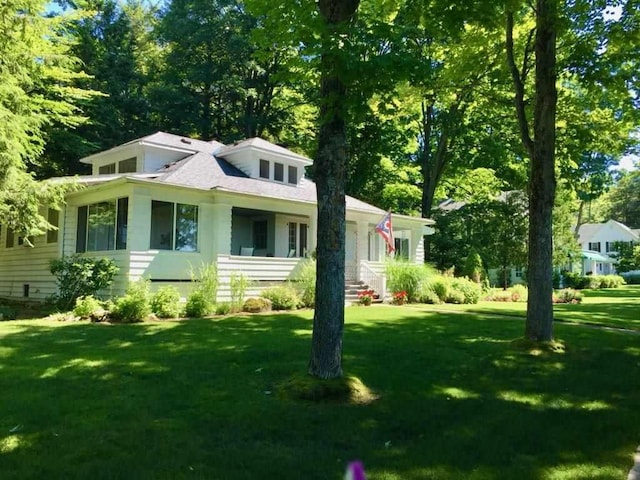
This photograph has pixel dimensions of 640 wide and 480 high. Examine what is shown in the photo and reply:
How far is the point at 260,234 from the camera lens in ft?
68.3

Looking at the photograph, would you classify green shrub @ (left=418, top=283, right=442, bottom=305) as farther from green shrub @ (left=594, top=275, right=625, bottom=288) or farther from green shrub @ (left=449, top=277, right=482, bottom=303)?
green shrub @ (left=594, top=275, right=625, bottom=288)

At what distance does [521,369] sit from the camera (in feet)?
25.0

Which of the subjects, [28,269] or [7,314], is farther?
[28,269]

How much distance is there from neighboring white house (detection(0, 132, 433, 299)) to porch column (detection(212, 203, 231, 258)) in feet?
0.10

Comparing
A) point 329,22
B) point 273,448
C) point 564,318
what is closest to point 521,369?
point 273,448

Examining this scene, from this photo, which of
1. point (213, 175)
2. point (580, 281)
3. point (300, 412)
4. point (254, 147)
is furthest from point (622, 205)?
point (300, 412)

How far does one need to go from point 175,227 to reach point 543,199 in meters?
10.8

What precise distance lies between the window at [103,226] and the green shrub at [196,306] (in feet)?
9.76

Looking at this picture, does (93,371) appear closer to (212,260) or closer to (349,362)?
(349,362)

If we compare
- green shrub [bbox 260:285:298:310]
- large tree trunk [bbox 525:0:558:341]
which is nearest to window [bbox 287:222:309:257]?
green shrub [bbox 260:285:298:310]

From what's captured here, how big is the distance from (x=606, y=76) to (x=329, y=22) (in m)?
6.05

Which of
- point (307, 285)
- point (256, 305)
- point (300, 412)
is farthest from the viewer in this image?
point (307, 285)

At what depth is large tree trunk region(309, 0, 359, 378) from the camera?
6020 millimetres

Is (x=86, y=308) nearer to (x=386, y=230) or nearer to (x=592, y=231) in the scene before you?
(x=386, y=230)
